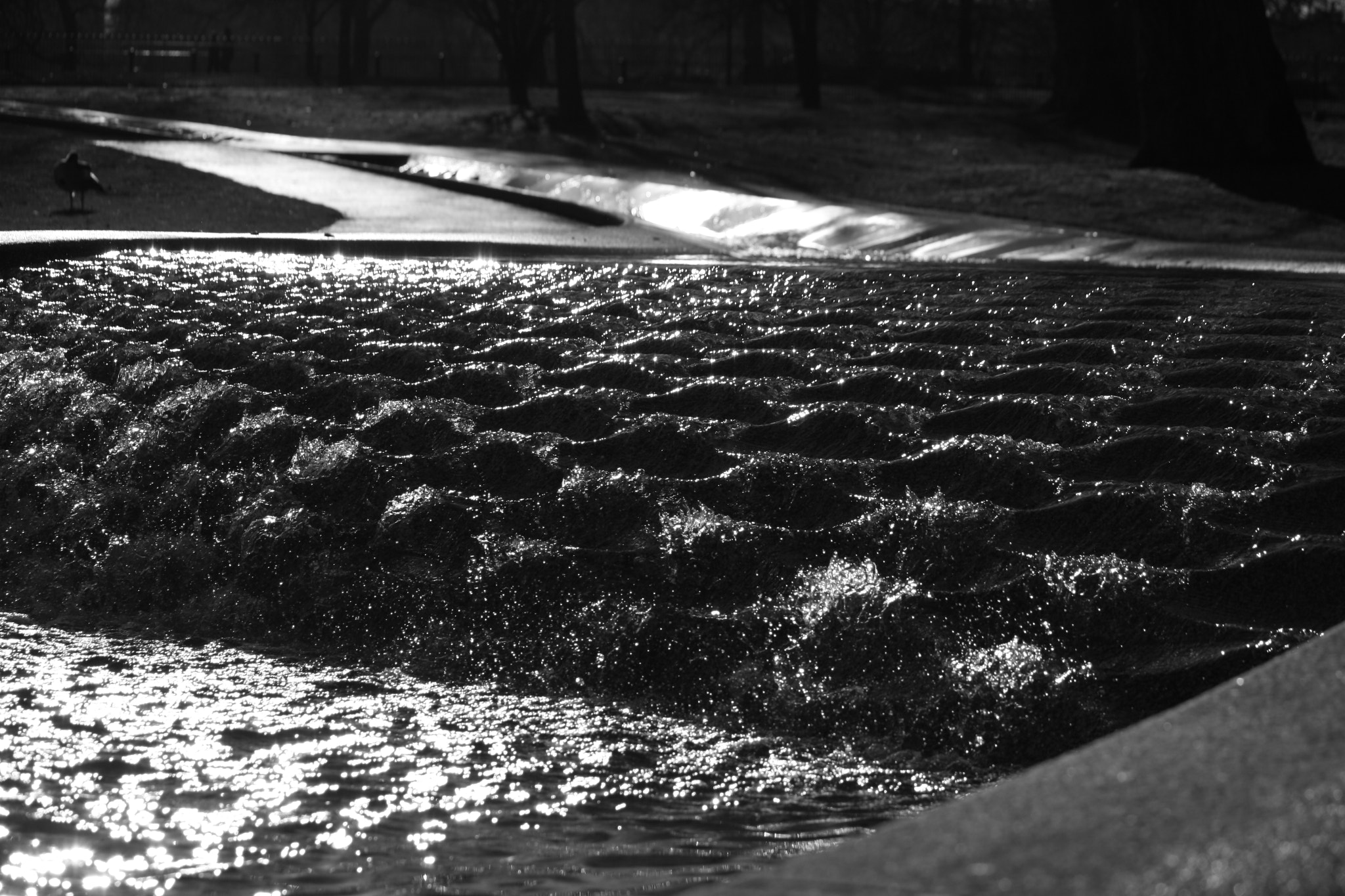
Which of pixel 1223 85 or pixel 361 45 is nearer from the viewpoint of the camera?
pixel 1223 85

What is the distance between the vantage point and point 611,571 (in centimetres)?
434

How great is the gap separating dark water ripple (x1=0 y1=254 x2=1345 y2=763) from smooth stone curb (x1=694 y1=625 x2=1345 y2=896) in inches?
65.1

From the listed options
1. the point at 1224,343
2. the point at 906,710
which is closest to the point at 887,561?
the point at 906,710

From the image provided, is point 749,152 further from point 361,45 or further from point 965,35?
point 361,45

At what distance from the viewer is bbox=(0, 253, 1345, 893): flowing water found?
10.3ft

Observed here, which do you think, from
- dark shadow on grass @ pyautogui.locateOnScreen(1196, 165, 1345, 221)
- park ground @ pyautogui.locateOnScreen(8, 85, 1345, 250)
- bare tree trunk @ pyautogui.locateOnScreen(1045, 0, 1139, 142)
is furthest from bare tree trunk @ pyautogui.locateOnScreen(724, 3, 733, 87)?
dark shadow on grass @ pyautogui.locateOnScreen(1196, 165, 1345, 221)

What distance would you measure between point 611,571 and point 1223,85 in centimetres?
1328

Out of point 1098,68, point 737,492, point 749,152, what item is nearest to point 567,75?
point 749,152

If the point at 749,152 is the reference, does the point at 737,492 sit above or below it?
below

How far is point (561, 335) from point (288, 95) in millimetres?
31202

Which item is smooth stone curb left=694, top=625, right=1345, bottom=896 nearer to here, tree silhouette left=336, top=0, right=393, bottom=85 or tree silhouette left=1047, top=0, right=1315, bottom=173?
tree silhouette left=1047, top=0, right=1315, bottom=173

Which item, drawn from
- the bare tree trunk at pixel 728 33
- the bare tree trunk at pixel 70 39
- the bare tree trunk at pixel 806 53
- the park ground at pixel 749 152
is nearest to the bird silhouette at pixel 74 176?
the park ground at pixel 749 152

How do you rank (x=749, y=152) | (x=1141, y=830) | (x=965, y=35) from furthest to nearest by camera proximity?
(x=965, y=35)
(x=749, y=152)
(x=1141, y=830)

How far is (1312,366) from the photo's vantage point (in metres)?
5.39
